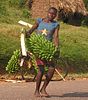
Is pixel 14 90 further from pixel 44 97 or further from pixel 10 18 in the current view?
pixel 10 18

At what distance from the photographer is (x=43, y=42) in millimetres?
10039

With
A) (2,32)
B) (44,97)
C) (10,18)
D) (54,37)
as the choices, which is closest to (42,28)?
(54,37)

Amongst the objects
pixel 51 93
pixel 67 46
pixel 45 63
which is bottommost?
pixel 67 46

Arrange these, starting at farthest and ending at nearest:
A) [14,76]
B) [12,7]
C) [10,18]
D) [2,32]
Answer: [12,7] < [10,18] < [2,32] < [14,76]

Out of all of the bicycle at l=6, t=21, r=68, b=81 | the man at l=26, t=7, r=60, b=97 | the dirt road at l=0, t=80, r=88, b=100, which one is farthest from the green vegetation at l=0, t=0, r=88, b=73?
the man at l=26, t=7, r=60, b=97

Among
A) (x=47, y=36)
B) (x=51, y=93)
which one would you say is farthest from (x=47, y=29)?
(x=51, y=93)

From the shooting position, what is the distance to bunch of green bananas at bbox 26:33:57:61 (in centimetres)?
993

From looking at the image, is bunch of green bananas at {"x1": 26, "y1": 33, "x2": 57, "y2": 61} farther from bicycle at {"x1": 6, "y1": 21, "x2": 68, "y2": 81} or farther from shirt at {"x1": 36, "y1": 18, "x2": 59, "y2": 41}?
bicycle at {"x1": 6, "y1": 21, "x2": 68, "y2": 81}

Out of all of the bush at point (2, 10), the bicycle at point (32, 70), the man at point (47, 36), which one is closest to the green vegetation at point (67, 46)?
the bicycle at point (32, 70)

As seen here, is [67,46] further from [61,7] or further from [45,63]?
[61,7]

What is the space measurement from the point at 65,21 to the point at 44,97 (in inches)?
725

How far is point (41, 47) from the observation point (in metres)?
10.0

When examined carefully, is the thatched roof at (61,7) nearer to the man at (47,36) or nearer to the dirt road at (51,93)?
the dirt road at (51,93)

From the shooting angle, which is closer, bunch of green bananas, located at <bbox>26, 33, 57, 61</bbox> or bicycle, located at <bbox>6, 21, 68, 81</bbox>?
bunch of green bananas, located at <bbox>26, 33, 57, 61</bbox>
